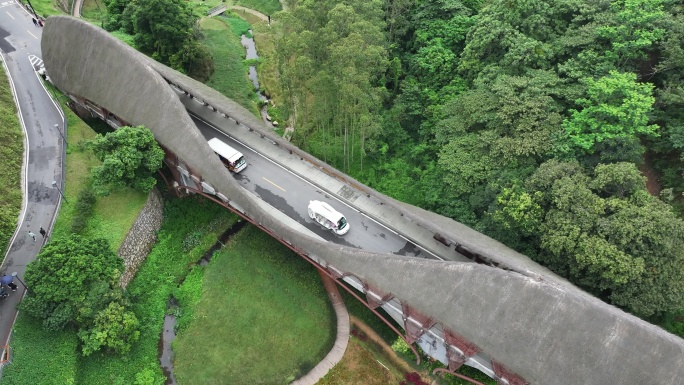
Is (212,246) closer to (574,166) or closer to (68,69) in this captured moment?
(68,69)

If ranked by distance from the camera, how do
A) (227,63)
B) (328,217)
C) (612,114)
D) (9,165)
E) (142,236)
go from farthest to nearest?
(227,63) → (9,165) → (142,236) → (328,217) → (612,114)

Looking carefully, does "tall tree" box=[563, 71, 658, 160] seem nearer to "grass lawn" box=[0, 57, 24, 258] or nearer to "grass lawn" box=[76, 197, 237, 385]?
"grass lawn" box=[76, 197, 237, 385]

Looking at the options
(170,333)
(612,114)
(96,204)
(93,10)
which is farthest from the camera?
(93,10)

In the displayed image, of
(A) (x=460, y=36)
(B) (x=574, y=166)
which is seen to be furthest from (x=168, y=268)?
(A) (x=460, y=36)

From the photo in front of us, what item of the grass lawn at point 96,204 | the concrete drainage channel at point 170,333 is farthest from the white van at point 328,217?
the grass lawn at point 96,204

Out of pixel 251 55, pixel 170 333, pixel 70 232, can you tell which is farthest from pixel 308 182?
pixel 251 55

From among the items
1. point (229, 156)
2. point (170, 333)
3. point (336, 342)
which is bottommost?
point (170, 333)

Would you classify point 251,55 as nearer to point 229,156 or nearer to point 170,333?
point 229,156

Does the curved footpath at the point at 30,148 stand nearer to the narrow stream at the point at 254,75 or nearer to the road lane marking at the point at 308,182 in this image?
the road lane marking at the point at 308,182

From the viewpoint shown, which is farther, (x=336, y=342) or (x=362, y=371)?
(x=336, y=342)
